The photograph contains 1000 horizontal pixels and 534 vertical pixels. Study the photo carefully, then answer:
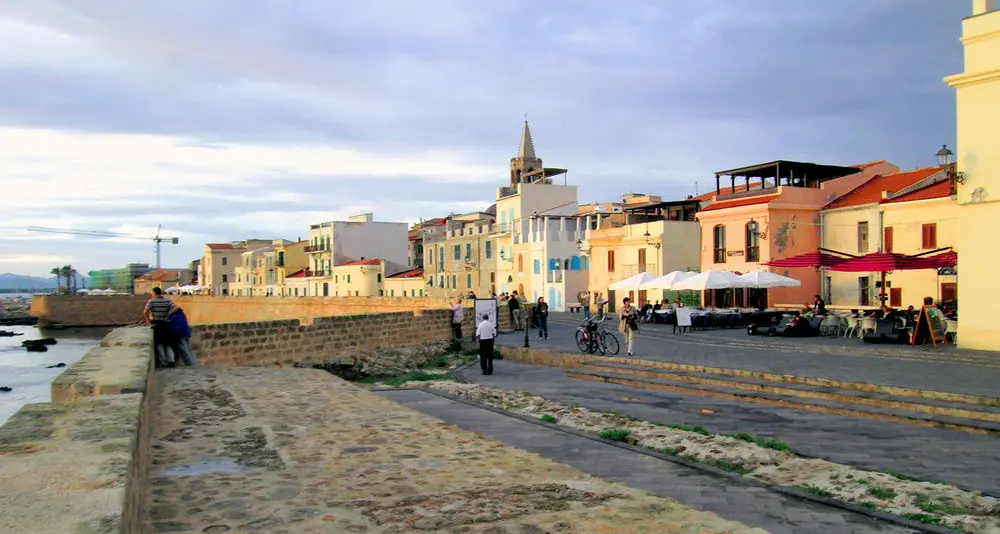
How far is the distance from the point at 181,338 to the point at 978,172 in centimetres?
1773

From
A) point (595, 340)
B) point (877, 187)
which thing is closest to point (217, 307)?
point (877, 187)

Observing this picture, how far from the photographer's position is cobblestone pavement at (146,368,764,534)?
4879 mm

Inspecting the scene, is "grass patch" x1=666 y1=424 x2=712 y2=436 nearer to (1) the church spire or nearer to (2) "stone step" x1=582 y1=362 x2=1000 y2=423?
(2) "stone step" x1=582 y1=362 x2=1000 y2=423

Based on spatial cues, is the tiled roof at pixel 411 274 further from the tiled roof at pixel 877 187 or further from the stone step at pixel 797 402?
the stone step at pixel 797 402

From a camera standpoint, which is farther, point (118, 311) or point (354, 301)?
point (118, 311)

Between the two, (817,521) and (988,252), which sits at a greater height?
(988,252)

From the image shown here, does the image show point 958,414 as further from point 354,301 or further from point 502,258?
point 502,258

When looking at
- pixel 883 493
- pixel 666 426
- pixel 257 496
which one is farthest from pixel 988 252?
pixel 257 496

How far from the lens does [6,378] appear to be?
39.7 m

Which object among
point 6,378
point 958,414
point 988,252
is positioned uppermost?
point 988,252

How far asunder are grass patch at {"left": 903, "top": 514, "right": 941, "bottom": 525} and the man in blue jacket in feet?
36.9

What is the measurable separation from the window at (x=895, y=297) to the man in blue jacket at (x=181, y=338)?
26.9 meters

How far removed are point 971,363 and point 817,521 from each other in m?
12.0

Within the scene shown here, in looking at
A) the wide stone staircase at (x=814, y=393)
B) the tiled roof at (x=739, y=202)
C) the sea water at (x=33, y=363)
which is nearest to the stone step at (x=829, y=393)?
the wide stone staircase at (x=814, y=393)
